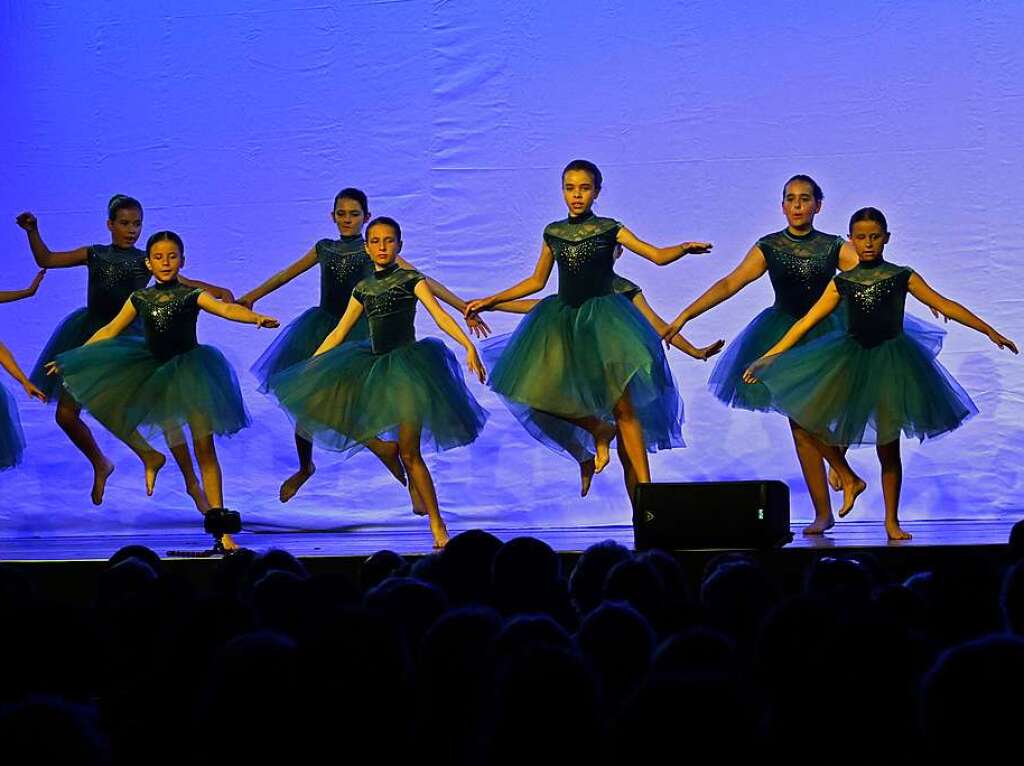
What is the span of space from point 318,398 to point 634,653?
3.70 meters

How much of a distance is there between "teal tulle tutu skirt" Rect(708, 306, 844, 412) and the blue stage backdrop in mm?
879

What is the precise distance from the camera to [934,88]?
646cm

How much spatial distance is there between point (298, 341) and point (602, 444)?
5.16 ft

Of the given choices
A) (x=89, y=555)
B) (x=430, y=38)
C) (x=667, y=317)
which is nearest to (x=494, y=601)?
(x=89, y=555)

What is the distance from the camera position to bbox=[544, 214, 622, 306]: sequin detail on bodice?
548 cm

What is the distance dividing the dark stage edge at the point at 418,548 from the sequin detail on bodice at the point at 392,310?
774mm

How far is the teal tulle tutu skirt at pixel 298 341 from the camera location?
6270 mm

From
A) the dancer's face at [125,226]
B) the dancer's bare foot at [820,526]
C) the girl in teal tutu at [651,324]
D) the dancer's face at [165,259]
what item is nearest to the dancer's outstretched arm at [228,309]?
the dancer's face at [165,259]

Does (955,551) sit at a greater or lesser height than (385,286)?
lesser

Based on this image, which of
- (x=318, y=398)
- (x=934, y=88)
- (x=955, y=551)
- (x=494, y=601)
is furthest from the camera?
(x=934, y=88)

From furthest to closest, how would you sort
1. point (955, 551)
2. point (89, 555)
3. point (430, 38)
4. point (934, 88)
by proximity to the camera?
point (430, 38) → point (934, 88) → point (89, 555) → point (955, 551)

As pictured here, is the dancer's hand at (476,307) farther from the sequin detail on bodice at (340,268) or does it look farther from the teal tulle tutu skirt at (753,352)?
the teal tulle tutu skirt at (753,352)

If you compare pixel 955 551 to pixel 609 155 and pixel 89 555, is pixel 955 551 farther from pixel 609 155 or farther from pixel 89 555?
pixel 609 155

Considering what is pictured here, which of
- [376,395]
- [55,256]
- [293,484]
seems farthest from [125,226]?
[376,395]
